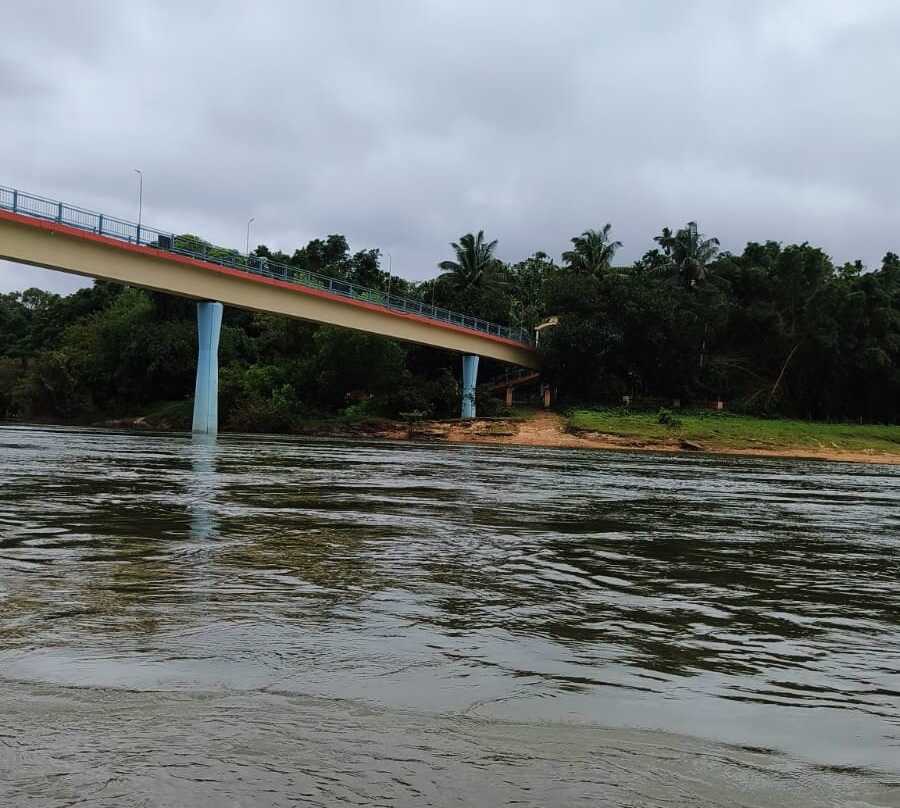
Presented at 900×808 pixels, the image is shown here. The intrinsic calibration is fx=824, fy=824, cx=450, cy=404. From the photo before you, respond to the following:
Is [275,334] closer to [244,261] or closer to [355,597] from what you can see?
[244,261]

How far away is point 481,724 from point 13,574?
15.3ft

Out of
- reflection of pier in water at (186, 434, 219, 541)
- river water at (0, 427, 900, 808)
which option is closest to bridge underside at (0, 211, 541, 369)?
reflection of pier in water at (186, 434, 219, 541)

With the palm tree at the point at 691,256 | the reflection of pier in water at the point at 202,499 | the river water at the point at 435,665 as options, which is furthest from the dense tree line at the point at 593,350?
the river water at the point at 435,665

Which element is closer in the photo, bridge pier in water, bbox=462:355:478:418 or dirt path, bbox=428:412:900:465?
dirt path, bbox=428:412:900:465

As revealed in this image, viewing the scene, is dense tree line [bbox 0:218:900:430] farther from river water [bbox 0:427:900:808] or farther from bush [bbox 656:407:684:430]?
river water [bbox 0:427:900:808]

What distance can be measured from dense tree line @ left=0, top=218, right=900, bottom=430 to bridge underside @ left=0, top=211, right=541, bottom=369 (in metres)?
4.73

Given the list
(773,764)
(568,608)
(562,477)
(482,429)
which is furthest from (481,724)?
(482,429)

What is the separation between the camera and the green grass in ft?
174

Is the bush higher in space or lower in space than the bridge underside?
lower

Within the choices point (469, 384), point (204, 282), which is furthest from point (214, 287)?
point (469, 384)

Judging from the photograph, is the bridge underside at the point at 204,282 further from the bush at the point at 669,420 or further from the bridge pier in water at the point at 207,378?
the bush at the point at 669,420

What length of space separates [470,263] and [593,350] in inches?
802

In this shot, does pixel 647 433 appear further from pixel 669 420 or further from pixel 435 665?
pixel 435 665

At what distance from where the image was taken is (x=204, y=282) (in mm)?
46375
